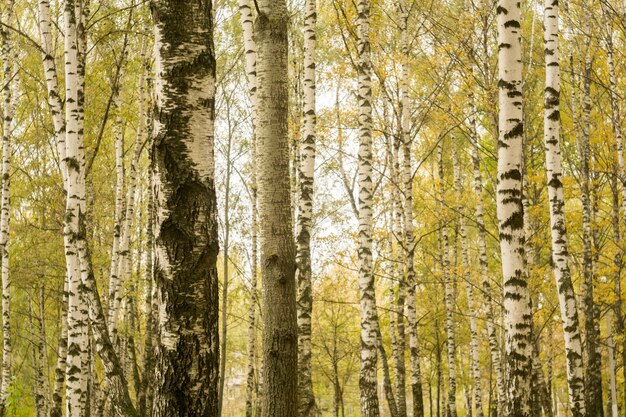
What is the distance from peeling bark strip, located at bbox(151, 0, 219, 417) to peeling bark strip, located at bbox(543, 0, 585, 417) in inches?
263

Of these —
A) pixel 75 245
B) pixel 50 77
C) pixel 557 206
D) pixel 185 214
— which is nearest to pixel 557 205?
pixel 557 206

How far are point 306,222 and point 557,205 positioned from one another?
3.89m

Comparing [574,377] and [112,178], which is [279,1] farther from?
[112,178]

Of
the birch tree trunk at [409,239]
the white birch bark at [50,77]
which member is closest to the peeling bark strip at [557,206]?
the birch tree trunk at [409,239]

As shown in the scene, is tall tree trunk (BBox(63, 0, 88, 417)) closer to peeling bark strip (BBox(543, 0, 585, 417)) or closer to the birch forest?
the birch forest

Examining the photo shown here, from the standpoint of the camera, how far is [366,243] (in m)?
8.95

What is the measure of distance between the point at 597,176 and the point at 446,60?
20.4ft

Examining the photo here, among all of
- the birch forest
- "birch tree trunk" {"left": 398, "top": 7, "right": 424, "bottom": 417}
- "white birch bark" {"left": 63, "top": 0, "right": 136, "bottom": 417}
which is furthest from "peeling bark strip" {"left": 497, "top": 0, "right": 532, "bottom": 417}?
"birch tree trunk" {"left": 398, "top": 7, "right": 424, "bottom": 417}

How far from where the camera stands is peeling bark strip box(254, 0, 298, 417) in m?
4.91

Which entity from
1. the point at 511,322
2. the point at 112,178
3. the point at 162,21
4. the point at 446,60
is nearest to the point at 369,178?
the point at 511,322

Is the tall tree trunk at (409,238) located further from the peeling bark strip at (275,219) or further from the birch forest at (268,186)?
the peeling bark strip at (275,219)

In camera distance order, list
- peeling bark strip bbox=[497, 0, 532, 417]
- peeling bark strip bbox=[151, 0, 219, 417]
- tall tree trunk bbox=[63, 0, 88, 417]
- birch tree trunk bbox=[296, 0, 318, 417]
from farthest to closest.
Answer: birch tree trunk bbox=[296, 0, 318, 417] → tall tree trunk bbox=[63, 0, 88, 417] → peeling bark strip bbox=[497, 0, 532, 417] → peeling bark strip bbox=[151, 0, 219, 417]

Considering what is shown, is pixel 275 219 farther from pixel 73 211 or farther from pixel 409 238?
pixel 409 238

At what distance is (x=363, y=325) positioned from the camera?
28.7 feet
